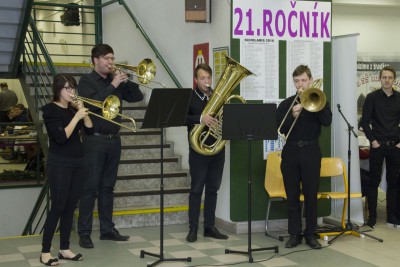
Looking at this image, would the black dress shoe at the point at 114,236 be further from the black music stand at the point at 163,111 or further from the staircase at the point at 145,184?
the black music stand at the point at 163,111

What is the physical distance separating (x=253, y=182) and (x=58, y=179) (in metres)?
2.31

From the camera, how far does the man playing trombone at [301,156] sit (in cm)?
576

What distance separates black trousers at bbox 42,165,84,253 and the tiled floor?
1.04ft

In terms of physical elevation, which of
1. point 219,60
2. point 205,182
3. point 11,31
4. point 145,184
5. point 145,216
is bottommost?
point 145,216

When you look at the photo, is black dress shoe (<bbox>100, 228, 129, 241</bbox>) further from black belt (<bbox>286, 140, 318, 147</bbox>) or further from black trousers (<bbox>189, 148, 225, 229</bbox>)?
black belt (<bbox>286, 140, 318, 147</bbox>)

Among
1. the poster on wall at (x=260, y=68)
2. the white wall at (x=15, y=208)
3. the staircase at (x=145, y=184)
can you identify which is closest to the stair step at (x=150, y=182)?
the staircase at (x=145, y=184)

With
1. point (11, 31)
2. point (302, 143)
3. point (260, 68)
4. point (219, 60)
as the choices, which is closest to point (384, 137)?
point (302, 143)

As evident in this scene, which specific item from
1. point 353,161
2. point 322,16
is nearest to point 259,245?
point 353,161

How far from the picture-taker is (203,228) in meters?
6.60

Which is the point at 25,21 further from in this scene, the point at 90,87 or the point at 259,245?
the point at 259,245

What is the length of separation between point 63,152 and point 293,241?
7.79ft

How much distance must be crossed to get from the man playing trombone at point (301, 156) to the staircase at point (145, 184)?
1557 millimetres

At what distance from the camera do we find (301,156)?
5820mm

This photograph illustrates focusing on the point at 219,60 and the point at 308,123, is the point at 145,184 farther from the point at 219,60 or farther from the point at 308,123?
the point at 308,123
